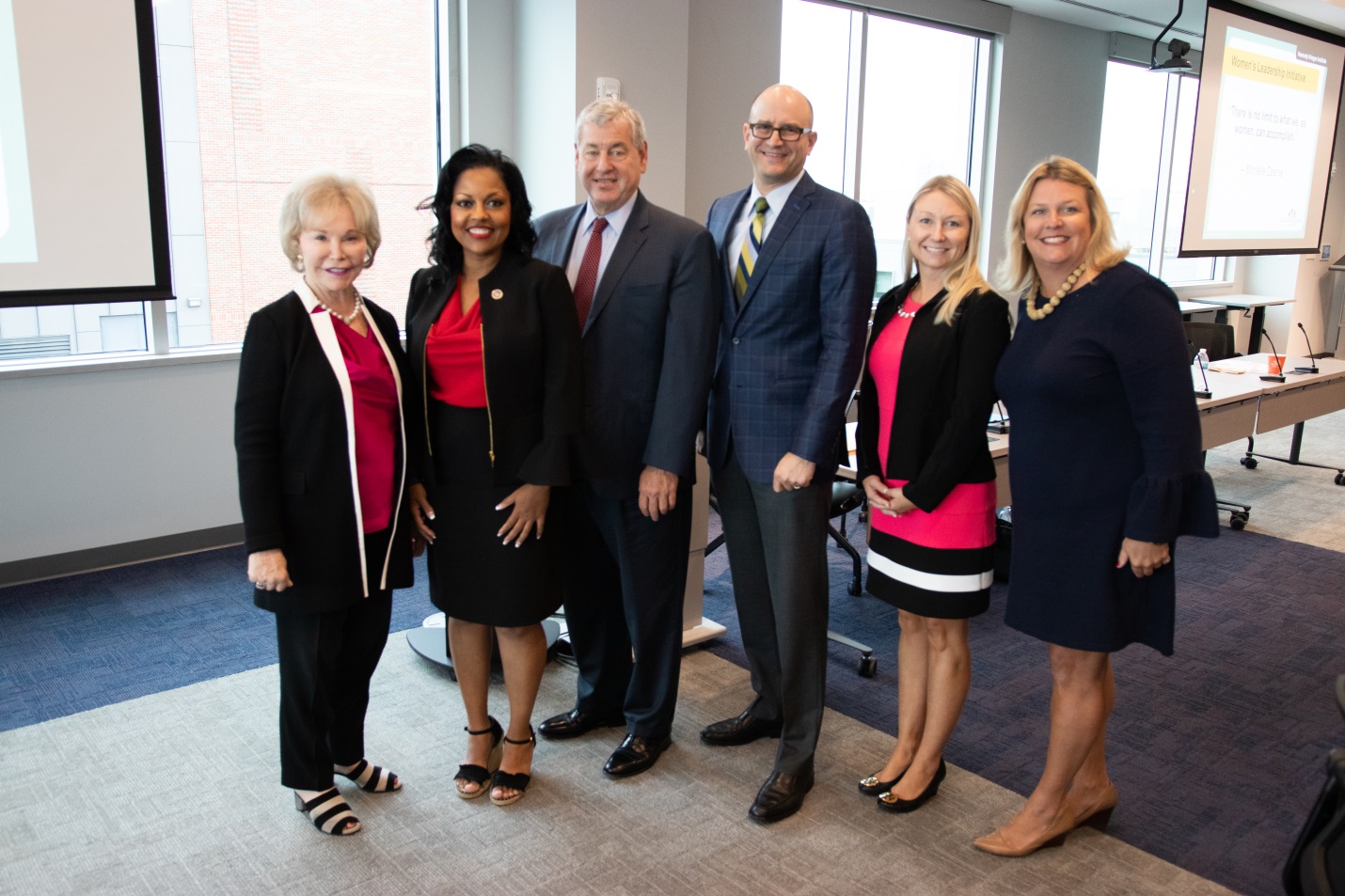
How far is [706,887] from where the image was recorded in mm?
2205

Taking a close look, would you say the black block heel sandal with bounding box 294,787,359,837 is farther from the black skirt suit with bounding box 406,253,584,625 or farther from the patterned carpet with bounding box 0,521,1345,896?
the patterned carpet with bounding box 0,521,1345,896

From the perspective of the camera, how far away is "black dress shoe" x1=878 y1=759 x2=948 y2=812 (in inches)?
98.5

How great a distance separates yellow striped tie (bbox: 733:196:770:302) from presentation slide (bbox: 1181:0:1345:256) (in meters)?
5.44

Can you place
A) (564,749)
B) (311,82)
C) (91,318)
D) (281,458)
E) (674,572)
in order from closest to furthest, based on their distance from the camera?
(281,458), (674,572), (564,749), (91,318), (311,82)

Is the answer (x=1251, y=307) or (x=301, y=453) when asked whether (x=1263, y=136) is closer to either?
(x=1251, y=307)

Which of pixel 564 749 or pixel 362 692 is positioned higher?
pixel 362 692

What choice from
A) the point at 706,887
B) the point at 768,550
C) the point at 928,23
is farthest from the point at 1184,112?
the point at 706,887

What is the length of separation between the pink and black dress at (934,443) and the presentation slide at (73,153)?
2921mm

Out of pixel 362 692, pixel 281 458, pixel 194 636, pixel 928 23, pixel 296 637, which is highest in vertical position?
pixel 928 23

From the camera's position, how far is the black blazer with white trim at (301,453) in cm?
209

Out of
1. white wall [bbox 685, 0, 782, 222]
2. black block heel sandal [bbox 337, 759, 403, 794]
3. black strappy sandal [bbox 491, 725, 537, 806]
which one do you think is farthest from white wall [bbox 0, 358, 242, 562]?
black strappy sandal [bbox 491, 725, 537, 806]

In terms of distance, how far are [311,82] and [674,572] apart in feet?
10.00

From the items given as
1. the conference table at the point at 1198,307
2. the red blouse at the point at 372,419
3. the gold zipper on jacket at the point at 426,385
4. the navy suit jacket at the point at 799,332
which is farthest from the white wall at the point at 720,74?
the conference table at the point at 1198,307

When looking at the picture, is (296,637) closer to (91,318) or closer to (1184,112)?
(91,318)
